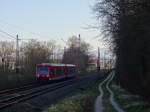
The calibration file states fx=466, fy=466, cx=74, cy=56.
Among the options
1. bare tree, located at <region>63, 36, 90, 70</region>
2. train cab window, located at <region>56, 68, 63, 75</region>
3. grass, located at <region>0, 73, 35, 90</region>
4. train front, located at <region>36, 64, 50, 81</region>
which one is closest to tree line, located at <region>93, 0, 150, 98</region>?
grass, located at <region>0, 73, 35, 90</region>

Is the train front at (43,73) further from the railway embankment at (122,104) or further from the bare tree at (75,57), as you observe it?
the bare tree at (75,57)

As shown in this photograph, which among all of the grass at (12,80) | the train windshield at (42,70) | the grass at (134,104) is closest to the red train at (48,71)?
the train windshield at (42,70)

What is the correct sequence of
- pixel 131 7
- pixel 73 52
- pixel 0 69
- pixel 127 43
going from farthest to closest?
pixel 73 52 < pixel 0 69 < pixel 127 43 < pixel 131 7

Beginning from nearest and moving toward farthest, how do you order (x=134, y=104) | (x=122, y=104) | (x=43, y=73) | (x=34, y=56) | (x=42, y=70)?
(x=134, y=104) < (x=122, y=104) < (x=43, y=73) < (x=42, y=70) < (x=34, y=56)

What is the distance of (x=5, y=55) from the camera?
4432 inches

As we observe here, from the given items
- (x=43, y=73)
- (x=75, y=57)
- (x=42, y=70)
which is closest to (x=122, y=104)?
(x=43, y=73)

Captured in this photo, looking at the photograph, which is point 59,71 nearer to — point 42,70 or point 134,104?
point 42,70

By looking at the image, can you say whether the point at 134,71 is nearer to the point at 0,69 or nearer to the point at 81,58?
the point at 0,69

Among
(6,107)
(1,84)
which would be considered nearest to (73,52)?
(1,84)

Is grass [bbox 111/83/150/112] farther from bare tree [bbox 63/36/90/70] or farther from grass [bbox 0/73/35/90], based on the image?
bare tree [bbox 63/36/90/70]

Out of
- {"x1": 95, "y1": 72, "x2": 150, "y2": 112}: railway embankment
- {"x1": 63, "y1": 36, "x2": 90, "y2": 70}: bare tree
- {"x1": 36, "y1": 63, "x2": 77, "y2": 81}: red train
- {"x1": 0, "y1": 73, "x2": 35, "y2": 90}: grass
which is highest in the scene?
{"x1": 63, "y1": 36, "x2": 90, "y2": 70}: bare tree

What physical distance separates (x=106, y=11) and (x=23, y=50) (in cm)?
8447

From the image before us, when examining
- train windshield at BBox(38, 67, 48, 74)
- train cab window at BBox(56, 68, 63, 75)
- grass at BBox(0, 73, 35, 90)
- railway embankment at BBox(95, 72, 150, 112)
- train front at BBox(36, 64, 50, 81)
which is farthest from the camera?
train cab window at BBox(56, 68, 63, 75)

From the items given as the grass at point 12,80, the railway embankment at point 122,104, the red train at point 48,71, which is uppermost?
the red train at point 48,71
